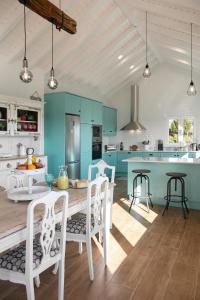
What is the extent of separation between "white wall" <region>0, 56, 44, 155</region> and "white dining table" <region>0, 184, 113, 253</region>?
Answer: 2763 mm

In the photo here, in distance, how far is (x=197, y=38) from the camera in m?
4.45

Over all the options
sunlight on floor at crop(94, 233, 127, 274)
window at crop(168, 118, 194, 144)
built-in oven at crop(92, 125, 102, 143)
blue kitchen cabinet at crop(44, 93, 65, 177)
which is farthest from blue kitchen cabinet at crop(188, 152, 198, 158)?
sunlight on floor at crop(94, 233, 127, 274)

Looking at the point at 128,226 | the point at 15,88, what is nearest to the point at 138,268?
the point at 128,226

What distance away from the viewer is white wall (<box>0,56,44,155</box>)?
4.94 m

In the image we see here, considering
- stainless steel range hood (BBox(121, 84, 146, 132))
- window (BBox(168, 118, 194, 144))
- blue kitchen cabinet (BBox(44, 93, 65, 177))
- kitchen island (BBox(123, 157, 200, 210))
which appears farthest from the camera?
stainless steel range hood (BBox(121, 84, 146, 132))

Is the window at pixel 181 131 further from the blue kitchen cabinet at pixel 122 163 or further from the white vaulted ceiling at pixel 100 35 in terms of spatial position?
the white vaulted ceiling at pixel 100 35

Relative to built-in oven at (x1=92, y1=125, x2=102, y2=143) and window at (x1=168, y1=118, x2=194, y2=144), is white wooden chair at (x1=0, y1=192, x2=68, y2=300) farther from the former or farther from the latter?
window at (x1=168, y1=118, x2=194, y2=144)

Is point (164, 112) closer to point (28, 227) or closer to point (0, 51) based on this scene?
point (0, 51)

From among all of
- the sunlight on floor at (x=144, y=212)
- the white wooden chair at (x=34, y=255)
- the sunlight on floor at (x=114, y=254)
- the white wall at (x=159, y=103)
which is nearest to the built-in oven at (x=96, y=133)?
the white wall at (x=159, y=103)

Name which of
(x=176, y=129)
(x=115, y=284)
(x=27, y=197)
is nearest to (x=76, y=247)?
(x=115, y=284)

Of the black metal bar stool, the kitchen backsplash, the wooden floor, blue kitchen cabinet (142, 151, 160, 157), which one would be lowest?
the wooden floor

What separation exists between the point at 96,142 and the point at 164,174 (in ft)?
8.54

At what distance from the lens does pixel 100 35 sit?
5398mm

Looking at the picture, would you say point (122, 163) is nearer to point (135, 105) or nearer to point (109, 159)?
point (109, 159)
